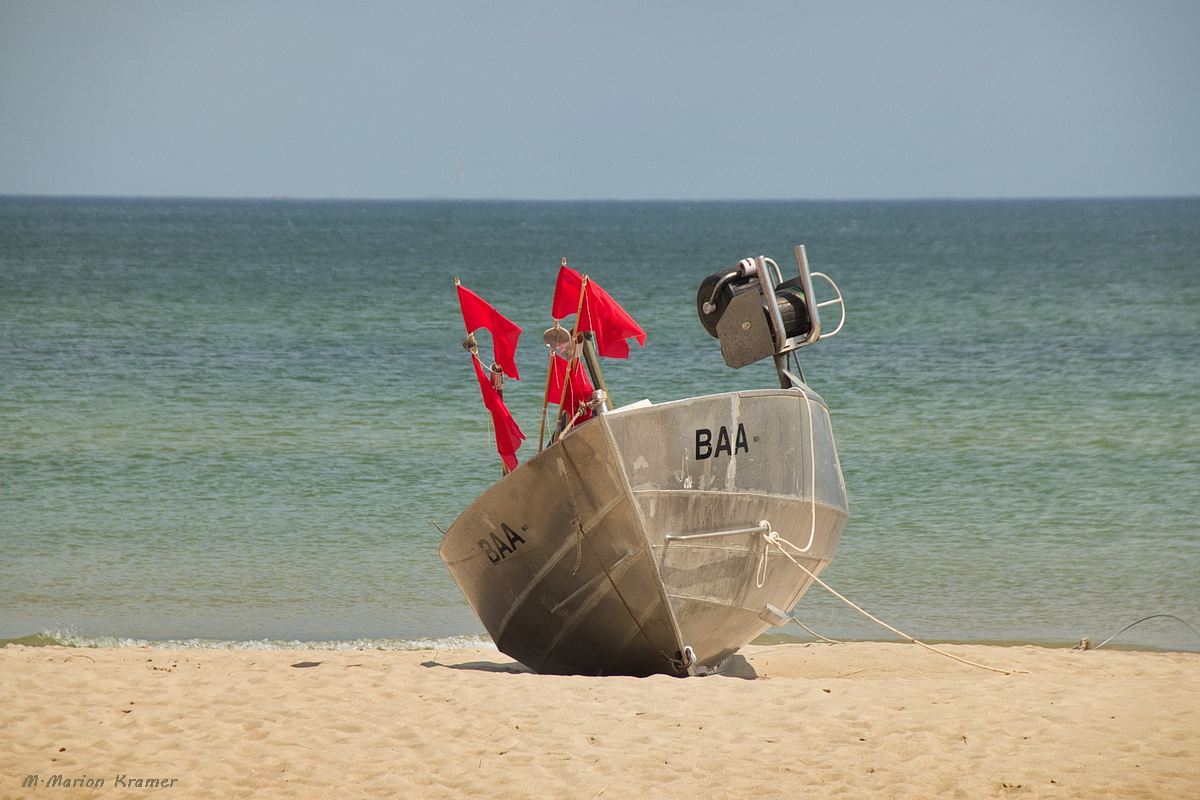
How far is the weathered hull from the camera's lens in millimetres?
5906

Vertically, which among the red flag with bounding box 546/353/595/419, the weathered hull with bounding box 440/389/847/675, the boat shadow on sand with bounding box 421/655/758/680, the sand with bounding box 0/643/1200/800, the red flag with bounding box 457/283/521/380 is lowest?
the boat shadow on sand with bounding box 421/655/758/680

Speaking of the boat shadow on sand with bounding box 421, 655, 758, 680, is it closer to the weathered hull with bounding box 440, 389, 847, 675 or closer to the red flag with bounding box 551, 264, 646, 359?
the weathered hull with bounding box 440, 389, 847, 675

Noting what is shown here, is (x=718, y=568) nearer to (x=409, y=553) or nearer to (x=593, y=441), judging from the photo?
(x=593, y=441)

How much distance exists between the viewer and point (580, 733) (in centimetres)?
555

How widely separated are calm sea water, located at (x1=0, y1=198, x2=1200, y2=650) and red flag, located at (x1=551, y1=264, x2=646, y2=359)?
372 cm

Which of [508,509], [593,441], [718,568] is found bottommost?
[718,568]

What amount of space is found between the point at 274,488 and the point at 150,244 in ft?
219

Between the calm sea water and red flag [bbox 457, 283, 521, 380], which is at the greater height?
red flag [bbox 457, 283, 521, 380]

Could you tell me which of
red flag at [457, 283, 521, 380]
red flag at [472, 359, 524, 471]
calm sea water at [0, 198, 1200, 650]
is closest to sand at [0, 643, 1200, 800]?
red flag at [472, 359, 524, 471]

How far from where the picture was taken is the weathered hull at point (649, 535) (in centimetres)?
591

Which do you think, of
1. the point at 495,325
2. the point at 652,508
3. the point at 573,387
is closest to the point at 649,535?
the point at 652,508

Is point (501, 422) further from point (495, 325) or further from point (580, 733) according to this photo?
point (580, 733)

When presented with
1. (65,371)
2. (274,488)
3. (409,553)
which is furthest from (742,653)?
(65,371)

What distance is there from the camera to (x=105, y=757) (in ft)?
17.2
